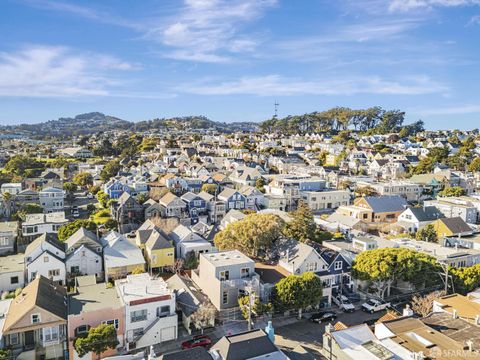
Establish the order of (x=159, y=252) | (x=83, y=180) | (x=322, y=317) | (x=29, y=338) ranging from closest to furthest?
(x=29, y=338) → (x=322, y=317) → (x=159, y=252) → (x=83, y=180)

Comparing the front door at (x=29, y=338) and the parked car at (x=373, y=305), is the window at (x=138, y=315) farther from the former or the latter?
the parked car at (x=373, y=305)

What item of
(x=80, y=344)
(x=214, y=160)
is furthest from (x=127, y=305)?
(x=214, y=160)

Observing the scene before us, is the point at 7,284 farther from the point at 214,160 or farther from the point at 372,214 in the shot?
the point at 214,160

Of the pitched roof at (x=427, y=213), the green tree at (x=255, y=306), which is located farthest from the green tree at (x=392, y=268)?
the pitched roof at (x=427, y=213)

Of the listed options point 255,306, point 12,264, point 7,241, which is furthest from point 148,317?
point 7,241

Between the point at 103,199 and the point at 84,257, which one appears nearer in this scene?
the point at 84,257

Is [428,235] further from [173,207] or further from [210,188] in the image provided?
[173,207]
